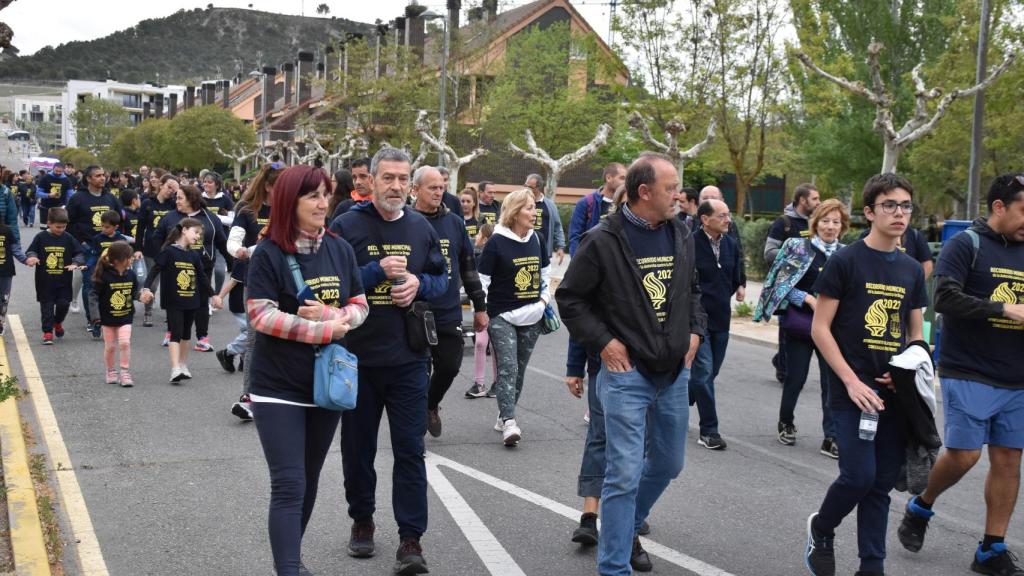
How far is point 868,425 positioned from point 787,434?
11.7 ft

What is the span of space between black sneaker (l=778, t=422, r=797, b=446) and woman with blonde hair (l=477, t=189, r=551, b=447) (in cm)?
199

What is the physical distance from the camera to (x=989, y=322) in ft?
17.0

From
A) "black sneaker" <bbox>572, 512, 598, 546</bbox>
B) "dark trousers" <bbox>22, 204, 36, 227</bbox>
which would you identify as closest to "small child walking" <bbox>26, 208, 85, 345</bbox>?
"black sneaker" <bbox>572, 512, 598, 546</bbox>

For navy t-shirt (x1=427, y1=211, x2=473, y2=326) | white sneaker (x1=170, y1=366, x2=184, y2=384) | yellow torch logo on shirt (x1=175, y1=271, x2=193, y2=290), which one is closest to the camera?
navy t-shirt (x1=427, y1=211, x2=473, y2=326)

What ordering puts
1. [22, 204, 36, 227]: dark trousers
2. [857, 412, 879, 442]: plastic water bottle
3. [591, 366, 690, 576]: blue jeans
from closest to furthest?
1. [591, 366, 690, 576]: blue jeans
2. [857, 412, 879, 442]: plastic water bottle
3. [22, 204, 36, 227]: dark trousers

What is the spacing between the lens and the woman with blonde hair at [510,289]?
793 centimetres

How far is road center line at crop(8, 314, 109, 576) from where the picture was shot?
521 centimetres

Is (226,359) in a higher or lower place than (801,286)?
lower

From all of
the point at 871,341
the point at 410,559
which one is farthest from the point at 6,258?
the point at 871,341

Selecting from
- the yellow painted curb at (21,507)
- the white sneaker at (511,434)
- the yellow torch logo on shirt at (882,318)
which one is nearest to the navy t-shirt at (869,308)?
the yellow torch logo on shirt at (882,318)

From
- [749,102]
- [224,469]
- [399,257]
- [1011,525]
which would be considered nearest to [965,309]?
[1011,525]

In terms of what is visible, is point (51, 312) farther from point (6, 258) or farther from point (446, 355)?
point (446, 355)

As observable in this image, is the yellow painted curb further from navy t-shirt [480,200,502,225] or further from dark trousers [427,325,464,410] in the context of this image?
navy t-shirt [480,200,502,225]

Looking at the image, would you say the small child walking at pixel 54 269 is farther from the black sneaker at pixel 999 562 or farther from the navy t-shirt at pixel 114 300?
the black sneaker at pixel 999 562
